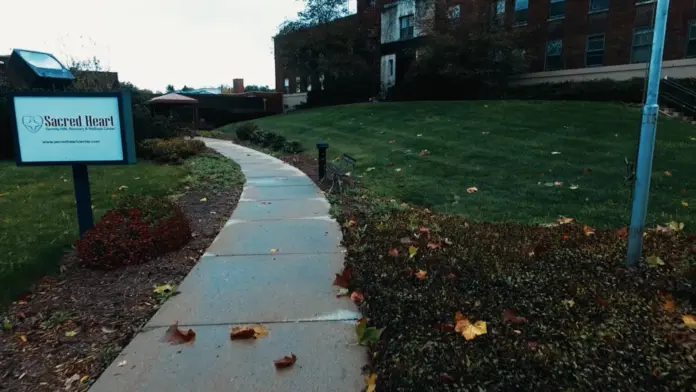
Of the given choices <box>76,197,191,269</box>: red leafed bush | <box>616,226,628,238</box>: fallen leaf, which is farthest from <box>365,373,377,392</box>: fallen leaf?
<box>616,226,628,238</box>: fallen leaf

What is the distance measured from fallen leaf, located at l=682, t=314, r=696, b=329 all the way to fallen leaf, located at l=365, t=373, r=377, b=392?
1.95 meters

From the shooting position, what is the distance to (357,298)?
3484 millimetres

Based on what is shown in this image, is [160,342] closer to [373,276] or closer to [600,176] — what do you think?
[373,276]

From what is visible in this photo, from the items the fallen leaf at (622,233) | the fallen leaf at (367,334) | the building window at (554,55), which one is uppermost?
the building window at (554,55)

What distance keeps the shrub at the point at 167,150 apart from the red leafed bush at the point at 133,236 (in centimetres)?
657

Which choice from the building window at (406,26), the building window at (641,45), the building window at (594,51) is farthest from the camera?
the building window at (406,26)

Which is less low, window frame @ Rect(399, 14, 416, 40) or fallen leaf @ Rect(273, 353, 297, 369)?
window frame @ Rect(399, 14, 416, 40)

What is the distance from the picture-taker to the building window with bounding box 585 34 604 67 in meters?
22.1

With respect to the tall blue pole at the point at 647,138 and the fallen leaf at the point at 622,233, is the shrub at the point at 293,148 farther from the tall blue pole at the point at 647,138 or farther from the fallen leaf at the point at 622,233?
the tall blue pole at the point at 647,138

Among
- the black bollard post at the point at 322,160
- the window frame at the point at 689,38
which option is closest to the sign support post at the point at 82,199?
the black bollard post at the point at 322,160

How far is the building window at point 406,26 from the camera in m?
30.8

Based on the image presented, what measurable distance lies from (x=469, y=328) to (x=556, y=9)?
81.8ft

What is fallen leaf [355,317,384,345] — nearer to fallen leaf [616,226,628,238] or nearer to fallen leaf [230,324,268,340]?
fallen leaf [230,324,268,340]

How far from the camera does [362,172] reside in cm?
948
